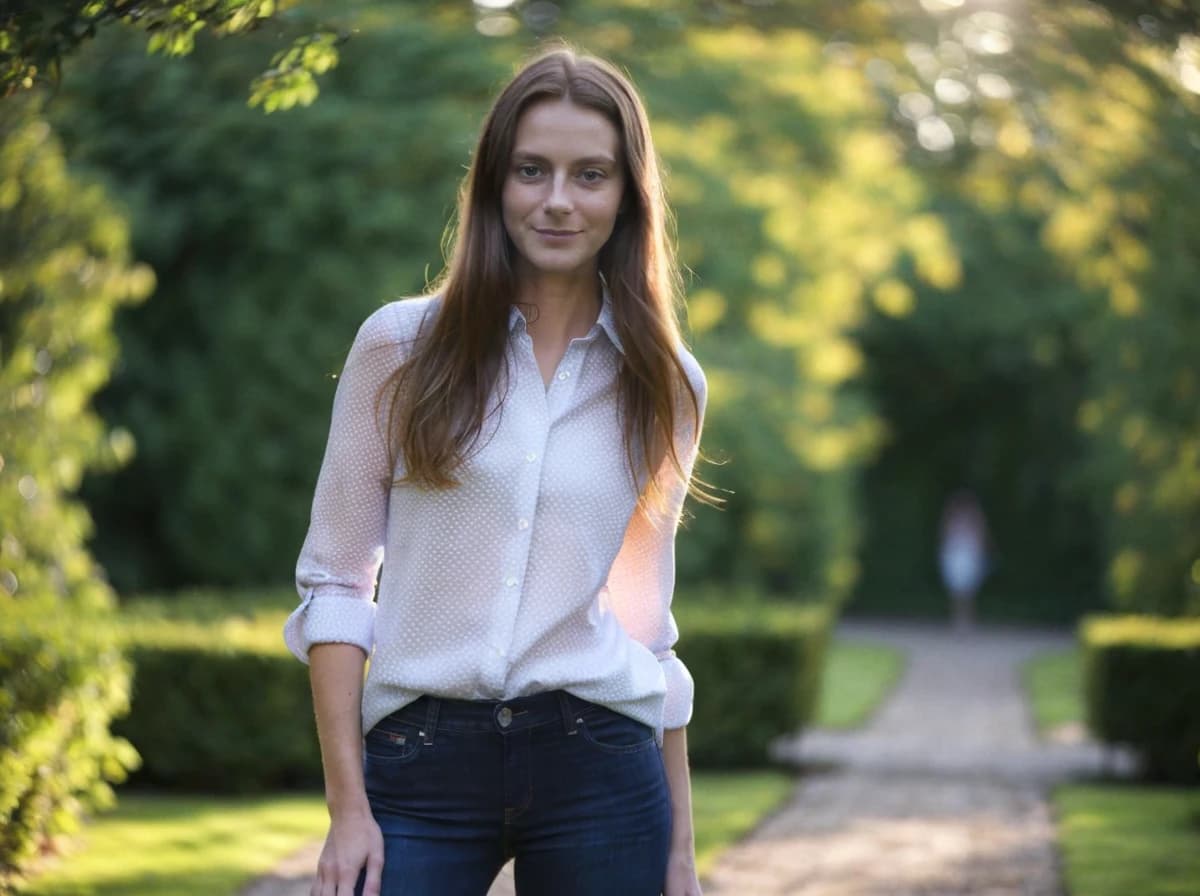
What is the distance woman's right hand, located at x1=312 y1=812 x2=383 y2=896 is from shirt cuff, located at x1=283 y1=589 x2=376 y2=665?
9.2 inches

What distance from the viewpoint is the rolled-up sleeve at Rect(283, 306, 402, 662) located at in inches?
93.3

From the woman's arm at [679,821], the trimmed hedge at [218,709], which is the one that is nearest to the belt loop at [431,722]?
the woman's arm at [679,821]

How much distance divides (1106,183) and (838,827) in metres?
4.49

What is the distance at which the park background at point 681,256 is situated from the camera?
7.18 metres

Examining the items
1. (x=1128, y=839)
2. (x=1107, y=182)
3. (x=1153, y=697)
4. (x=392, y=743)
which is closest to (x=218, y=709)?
(x=1128, y=839)

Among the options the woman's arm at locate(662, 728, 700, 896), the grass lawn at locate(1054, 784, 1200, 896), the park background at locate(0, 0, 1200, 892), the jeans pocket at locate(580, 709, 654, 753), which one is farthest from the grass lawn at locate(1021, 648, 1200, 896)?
the jeans pocket at locate(580, 709, 654, 753)

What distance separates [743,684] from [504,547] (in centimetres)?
863

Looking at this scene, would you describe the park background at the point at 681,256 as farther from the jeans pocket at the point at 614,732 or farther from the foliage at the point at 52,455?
the jeans pocket at the point at 614,732

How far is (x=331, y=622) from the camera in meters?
2.35

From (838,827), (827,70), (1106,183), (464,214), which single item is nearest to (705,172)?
(827,70)

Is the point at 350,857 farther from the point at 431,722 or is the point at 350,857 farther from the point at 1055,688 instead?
the point at 1055,688

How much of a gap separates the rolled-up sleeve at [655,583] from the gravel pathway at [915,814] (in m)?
3.15

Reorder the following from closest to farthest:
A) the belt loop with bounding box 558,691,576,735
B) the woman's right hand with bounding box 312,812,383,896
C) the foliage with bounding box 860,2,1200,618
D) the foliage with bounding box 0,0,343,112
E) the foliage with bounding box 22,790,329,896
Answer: the woman's right hand with bounding box 312,812,383,896 < the belt loop with bounding box 558,691,576,735 < the foliage with bounding box 0,0,343,112 < the foliage with bounding box 22,790,329,896 < the foliage with bounding box 860,2,1200,618

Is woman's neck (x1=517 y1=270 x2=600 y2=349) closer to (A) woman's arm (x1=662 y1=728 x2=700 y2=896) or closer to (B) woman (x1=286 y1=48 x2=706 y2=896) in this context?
(B) woman (x1=286 y1=48 x2=706 y2=896)
